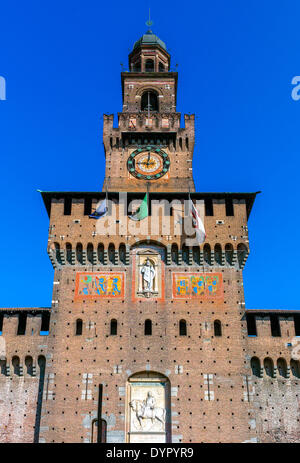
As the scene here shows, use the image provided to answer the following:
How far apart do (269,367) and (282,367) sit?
0.60m

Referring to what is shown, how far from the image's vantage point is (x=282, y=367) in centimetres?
2686

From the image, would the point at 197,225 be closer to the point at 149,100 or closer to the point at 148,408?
the point at 148,408

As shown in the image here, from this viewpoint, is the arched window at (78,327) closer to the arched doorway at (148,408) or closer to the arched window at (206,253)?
the arched doorway at (148,408)

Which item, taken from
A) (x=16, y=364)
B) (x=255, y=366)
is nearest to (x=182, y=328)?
(x=255, y=366)

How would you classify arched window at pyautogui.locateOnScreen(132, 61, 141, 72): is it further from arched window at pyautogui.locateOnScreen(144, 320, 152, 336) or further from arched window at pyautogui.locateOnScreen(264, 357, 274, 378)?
arched window at pyautogui.locateOnScreen(264, 357, 274, 378)

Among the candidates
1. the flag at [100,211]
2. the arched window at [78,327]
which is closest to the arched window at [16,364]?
the arched window at [78,327]

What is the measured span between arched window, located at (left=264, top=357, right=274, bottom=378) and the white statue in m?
6.23

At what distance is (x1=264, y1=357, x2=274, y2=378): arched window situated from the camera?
1050 inches

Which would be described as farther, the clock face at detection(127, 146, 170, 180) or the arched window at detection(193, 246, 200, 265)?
the clock face at detection(127, 146, 170, 180)

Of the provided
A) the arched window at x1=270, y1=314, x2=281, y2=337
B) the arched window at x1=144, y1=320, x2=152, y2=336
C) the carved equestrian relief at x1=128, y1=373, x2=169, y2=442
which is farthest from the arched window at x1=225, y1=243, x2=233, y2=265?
the carved equestrian relief at x1=128, y1=373, x2=169, y2=442

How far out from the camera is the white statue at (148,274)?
2775 cm

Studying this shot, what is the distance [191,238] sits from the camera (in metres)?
28.8
